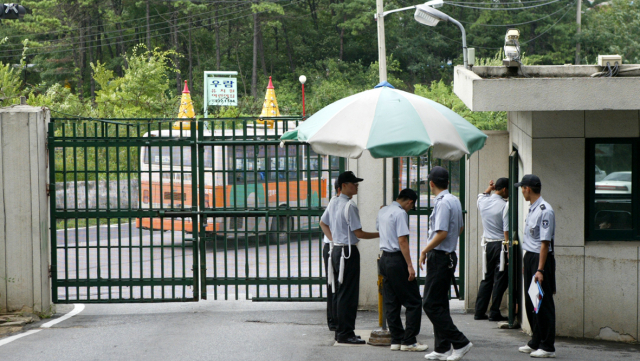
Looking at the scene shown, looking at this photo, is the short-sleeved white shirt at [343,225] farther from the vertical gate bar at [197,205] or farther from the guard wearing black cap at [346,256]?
the vertical gate bar at [197,205]

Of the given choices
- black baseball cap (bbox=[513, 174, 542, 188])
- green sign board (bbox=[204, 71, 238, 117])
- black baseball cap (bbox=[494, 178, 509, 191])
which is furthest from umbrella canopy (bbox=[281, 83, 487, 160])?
green sign board (bbox=[204, 71, 238, 117])

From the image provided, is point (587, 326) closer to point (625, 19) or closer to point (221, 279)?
point (221, 279)

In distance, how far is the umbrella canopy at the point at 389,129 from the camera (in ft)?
20.4

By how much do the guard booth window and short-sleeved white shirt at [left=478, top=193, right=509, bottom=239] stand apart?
1056mm

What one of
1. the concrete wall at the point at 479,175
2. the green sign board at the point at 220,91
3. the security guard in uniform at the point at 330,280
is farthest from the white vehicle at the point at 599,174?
the green sign board at the point at 220,91

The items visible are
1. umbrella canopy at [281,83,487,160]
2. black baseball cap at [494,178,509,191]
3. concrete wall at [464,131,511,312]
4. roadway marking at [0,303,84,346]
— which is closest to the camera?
umbrella canopy at [281,83,487,160]

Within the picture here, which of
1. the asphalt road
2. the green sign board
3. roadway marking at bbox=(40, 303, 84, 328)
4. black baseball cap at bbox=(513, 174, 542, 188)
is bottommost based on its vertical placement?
roadway marking at bbox=(40, 303, 84, 328)

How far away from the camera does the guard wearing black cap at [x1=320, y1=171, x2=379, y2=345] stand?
7211mm

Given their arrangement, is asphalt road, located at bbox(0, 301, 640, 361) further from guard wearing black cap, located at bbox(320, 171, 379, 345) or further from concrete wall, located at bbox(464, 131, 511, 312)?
concrete wall, located at bbox(464, 131, 511, 312)

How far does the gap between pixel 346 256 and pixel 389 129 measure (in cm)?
151

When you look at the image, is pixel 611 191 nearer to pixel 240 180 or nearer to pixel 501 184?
pixel 501 184

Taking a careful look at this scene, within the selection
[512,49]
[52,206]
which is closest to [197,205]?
[52,206]

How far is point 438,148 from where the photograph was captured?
638 cm

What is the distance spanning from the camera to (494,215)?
840 centimetres
